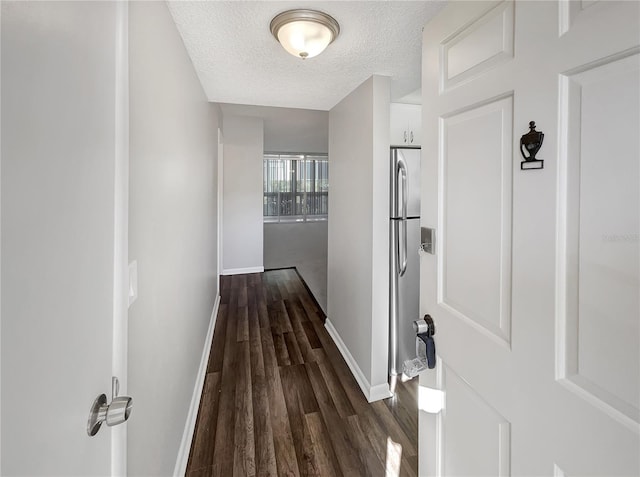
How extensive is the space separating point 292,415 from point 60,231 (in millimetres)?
1929

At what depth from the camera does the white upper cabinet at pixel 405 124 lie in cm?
250

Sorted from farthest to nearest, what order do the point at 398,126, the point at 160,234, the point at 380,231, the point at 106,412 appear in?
the point at 398,126
the point at 380,231
the point at 160,234
the point at 106,412

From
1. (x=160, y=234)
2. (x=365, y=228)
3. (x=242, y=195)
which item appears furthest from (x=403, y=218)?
(x=242, y=195)

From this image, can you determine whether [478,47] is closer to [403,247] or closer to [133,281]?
[133,281]

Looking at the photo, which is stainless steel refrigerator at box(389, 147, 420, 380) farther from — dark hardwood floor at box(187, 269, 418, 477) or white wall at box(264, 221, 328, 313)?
white wall at box(264, 221, 328, 313)

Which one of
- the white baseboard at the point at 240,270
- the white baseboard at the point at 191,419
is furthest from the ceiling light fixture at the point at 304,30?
the white baseboard at the point at 240,270

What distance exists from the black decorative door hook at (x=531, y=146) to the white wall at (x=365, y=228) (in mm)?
1449

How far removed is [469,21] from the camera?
0.86 m

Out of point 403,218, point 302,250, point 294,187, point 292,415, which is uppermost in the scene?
point 294,187

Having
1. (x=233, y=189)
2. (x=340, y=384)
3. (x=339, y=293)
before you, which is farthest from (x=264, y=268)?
(x=340, y=384)

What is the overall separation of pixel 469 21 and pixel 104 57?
916 millimetres

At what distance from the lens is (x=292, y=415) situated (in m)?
2.01

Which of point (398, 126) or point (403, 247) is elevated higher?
point (398, 126)

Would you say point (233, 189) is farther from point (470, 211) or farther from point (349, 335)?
point (470, 211)
